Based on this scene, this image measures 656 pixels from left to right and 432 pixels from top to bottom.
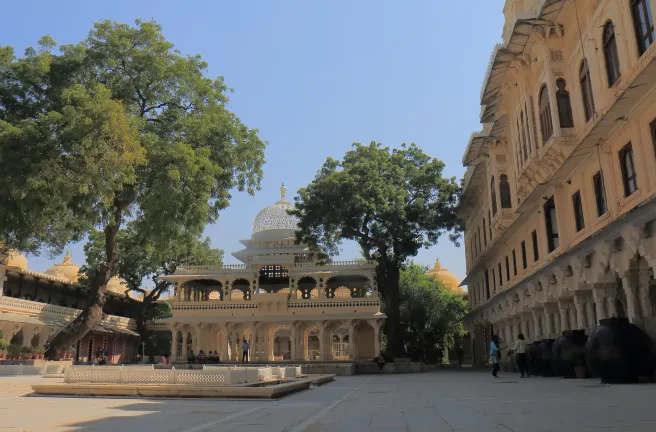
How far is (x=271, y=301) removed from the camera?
1375 inches

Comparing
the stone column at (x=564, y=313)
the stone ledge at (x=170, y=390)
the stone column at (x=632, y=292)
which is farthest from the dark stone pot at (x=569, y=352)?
the stone ledge at (x=170, y=390)

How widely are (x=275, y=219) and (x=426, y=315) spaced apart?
13484mm

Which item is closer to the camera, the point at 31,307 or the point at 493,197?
the point at 493,197

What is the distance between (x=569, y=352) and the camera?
1434 cm

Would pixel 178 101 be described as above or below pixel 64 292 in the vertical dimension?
above

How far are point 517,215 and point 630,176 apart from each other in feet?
32.3

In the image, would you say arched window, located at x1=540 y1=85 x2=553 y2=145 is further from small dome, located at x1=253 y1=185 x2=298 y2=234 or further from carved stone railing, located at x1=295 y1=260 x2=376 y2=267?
small dome, located at x1=253 y1=185 x2=298 y2=234

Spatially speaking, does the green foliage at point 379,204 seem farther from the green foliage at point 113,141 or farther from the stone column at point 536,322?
the stone column at point 536,322

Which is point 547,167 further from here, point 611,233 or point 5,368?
point 5,368

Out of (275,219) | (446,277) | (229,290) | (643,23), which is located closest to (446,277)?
(446,277)

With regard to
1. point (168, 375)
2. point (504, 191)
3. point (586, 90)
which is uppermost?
point (586, 90)

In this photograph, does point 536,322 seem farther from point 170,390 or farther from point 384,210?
point 170,390

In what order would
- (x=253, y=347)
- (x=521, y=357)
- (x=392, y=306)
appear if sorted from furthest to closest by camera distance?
(x=253, y=347)
(x=392, y=306)
(x=521, y=357)

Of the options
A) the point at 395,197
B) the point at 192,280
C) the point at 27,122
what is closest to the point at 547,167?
the point at 395,197
